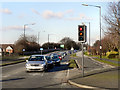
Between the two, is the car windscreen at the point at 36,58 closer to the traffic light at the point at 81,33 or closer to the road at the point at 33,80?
the road at the point at 33,80

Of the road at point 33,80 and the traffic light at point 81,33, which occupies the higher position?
the traffic light at point 81,33

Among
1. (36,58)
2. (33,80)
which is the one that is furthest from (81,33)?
(36,58)

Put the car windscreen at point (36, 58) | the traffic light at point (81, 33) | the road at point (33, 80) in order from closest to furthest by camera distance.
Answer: the road at point (33, 80)
the traffic light at point (81, 33)
the car windscreen at point (36, 58)

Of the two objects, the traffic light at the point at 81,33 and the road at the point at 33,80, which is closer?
the road at the point at 33,80

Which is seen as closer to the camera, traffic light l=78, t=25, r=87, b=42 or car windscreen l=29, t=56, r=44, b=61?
traffic light l=78, t=25, r=87, b=42

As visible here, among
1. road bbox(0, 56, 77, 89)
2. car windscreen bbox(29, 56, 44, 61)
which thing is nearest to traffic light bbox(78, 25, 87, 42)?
road bbox(0, 56, 77, 89)

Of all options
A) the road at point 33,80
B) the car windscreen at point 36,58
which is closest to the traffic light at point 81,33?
the road at point 33,80

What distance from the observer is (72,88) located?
9883 mm

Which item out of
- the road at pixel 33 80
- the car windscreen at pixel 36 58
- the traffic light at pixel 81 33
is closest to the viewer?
the road at pixel 33 80

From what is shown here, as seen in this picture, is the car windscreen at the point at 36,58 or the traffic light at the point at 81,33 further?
the car windscreen at the point at 36,58

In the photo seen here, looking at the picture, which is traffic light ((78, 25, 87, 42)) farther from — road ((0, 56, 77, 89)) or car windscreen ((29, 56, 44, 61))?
car windscreen ((29, 56, 44, 61))

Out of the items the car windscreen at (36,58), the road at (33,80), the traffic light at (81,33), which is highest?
the traffic light at (81,33)

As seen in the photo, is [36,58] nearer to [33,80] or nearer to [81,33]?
[33,80]

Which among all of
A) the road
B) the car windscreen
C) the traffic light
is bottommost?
the road
